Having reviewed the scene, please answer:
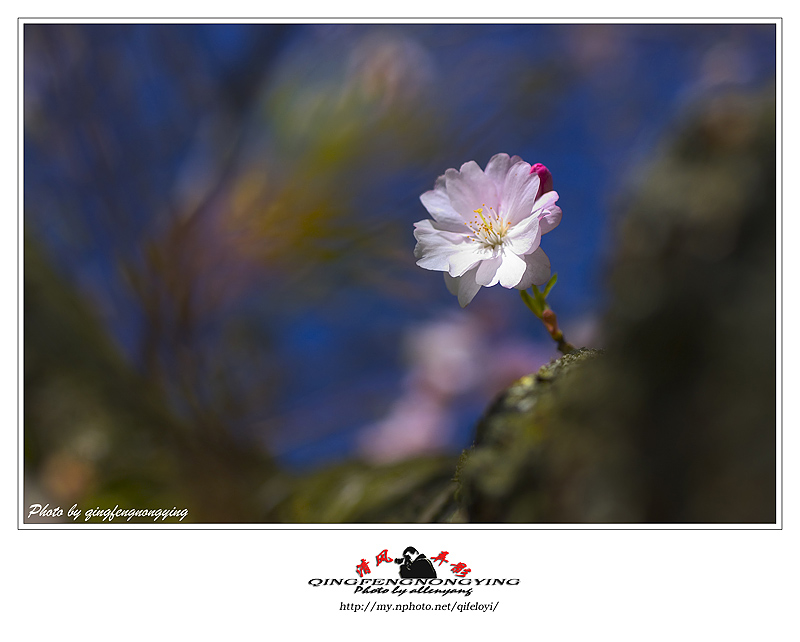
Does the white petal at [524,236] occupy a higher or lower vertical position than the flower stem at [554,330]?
higher

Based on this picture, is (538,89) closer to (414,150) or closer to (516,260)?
(414,150)
